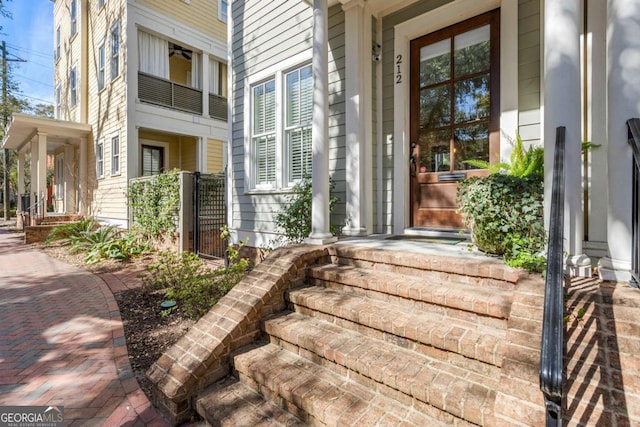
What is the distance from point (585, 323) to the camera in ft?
5.69

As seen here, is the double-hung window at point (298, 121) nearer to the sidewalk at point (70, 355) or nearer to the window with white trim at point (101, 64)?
the sidewalk at point (70, 355)

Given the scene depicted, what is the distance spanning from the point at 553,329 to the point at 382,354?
1071 millimetres

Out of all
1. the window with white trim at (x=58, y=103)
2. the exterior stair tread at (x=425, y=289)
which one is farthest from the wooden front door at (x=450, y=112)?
the window with white trim at (x=58, y=103)

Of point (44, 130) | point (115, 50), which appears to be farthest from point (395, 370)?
point (44, 130)

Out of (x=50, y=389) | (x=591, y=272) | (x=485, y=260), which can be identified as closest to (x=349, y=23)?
(x=485, y=260)

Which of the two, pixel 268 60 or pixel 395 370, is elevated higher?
pixel 268 60

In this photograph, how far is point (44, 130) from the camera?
397 inches

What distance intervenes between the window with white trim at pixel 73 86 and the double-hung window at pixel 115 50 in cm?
349

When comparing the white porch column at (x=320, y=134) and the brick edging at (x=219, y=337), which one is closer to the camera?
the brick edging at (x=219, y=337)

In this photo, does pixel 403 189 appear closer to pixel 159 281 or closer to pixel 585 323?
pixel 585 323

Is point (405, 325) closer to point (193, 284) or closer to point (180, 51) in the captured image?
point (193, 284)

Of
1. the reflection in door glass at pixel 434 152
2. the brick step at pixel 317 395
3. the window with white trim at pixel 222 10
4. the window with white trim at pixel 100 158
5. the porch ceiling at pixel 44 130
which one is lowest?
the brick step at pixel 317 395

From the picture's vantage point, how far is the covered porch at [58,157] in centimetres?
1015

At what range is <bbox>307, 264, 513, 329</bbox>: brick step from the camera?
1977 mm
